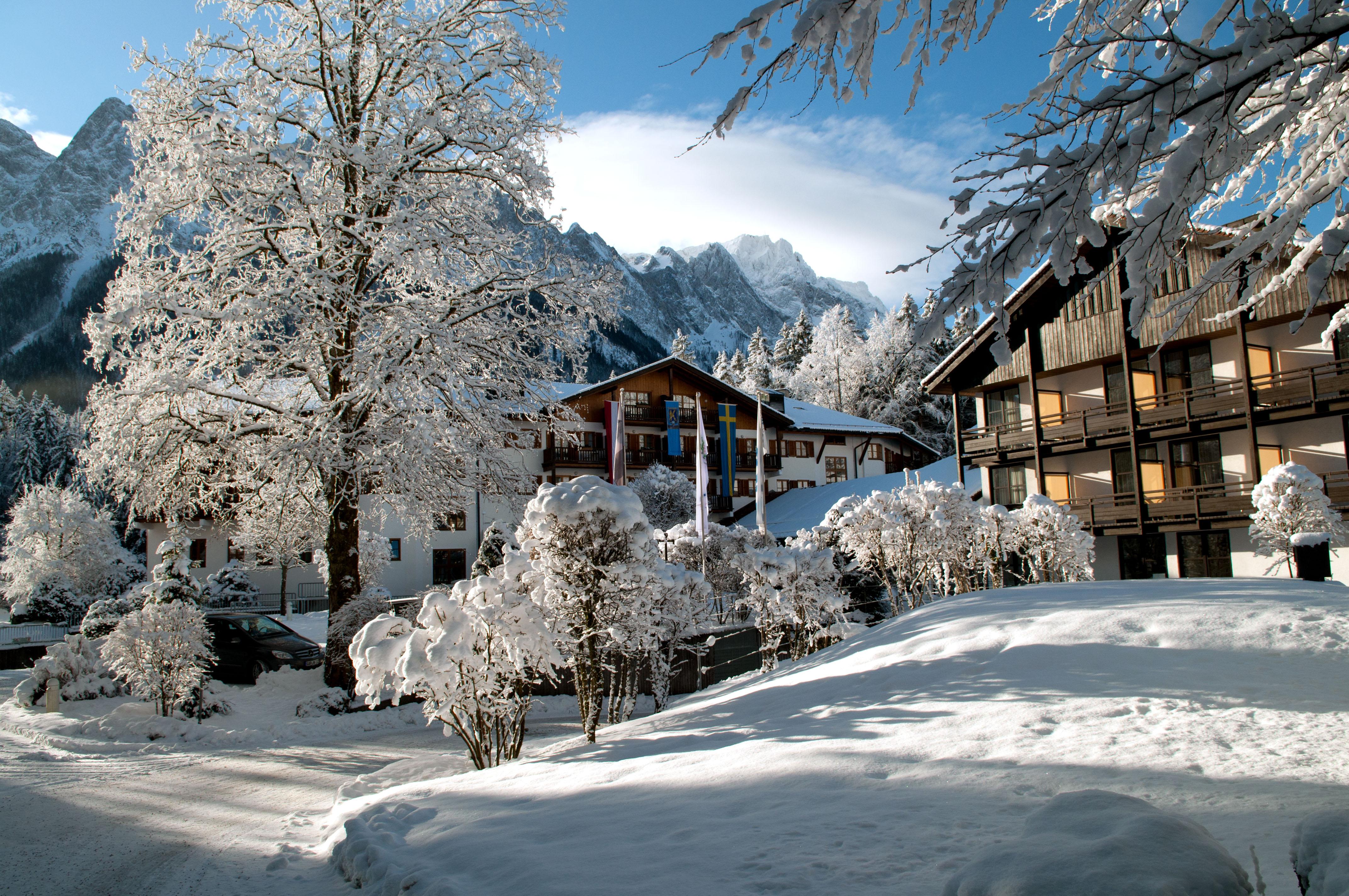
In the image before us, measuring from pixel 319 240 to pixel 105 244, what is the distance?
17482 centimetres

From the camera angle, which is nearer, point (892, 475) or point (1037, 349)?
point (1037, 349)

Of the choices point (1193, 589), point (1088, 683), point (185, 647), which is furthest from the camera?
point (185, 647)

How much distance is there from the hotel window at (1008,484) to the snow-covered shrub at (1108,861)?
27874 millimetres

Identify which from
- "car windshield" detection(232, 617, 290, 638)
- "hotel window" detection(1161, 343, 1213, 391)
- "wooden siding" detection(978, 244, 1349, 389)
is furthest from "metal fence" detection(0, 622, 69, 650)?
"hotel window" detection(1161, 343, 1213, 391)

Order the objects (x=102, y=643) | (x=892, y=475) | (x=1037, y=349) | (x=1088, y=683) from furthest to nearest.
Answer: (x=892, y=475), (x=1037, y=349), (x=102, y=643), (x=1088, y=683)

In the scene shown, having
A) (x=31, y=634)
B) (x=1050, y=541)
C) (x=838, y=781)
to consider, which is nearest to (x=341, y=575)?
(x=838, y=781)

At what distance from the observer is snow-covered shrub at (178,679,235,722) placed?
13.6 metres

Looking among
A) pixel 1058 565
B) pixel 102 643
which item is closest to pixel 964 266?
pixel 1058 565

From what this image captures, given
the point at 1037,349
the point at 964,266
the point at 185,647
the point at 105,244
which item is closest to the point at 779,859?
the point at 964,266

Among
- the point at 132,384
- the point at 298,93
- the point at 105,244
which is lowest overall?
the point at 132,384

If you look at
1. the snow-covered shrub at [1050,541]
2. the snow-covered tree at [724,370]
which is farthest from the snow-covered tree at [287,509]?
the snow-covered tree at [724,370]

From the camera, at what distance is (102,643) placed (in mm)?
16422

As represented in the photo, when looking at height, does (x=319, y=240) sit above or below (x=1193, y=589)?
above

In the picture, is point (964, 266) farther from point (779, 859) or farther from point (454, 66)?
point (454, 66)
